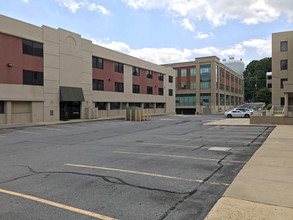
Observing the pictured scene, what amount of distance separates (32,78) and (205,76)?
5237 cm

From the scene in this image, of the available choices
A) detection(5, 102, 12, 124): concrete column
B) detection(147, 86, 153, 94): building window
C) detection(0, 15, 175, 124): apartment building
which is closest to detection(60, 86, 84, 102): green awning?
detection(0, 15, 175, 124): apartment building

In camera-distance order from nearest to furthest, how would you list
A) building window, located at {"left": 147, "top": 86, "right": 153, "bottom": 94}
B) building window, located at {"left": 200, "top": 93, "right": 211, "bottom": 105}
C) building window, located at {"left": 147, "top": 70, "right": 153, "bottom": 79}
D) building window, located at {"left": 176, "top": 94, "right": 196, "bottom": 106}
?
1. building window, located at {"left": 147, "top": 70, "right": 153, "bottom": 79}
2. building window, located at {"left": 147, "top": 86, "right": 153, "bottom": 94}
3. building window, located at {"left": 200, "top": 93, "right": 211, "bottom": 105}
4. building window, located at {"left": 176, "top": 94, "right": 196, "bottom": 106}

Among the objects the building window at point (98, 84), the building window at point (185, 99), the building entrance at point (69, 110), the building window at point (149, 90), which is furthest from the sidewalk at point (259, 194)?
the building window at point (185, 99)

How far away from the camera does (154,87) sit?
54.2m

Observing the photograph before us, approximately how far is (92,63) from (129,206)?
34.4 meters

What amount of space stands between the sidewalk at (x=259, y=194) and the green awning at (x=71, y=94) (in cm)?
2716

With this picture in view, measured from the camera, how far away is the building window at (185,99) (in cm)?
7275

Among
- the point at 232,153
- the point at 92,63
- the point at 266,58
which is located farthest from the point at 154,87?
the point at 266,58

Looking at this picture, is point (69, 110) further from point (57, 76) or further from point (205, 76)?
point (205, 76)

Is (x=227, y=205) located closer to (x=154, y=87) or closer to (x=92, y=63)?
(x=92, y=63)

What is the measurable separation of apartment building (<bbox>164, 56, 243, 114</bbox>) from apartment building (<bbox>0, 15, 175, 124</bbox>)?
29323 mm

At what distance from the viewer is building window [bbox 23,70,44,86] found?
27328 mm

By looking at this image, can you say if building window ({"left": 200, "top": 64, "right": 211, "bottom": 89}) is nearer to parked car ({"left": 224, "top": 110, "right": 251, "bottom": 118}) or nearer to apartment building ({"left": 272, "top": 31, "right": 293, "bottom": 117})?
apartment building ({"left": 272, "top": 31, "right": 293, "bottom": 117})

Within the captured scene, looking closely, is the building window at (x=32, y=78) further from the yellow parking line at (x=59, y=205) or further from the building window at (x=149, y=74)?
the building window at (x=149, y=74)
